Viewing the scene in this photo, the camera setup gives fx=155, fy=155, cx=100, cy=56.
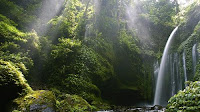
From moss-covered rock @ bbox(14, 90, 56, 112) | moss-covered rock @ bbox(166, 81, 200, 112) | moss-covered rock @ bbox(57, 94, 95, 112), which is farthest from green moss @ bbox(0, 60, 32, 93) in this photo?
moss-covered rock @ bbox(166, 81, 200, 112)

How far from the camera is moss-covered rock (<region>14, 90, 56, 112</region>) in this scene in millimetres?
4297

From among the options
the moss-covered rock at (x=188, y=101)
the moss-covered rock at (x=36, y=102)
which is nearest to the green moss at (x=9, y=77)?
the moss-covered rock at (x=36, y=102)

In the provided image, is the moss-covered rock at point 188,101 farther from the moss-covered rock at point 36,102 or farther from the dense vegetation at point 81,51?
the moss-covered rock at point 36,102

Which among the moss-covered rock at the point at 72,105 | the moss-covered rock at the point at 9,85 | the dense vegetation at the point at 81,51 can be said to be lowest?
the moss-covered rock at the point at 72,105

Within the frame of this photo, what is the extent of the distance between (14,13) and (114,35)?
23.6 ft

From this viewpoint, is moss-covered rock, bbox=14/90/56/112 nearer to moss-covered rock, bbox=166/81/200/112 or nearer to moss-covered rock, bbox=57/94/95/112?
moss-covered rock, bbox=57/94/95/112

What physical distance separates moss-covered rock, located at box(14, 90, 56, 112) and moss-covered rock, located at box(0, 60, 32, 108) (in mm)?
277

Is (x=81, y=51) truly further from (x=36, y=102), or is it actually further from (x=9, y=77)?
(x=36, y=102)

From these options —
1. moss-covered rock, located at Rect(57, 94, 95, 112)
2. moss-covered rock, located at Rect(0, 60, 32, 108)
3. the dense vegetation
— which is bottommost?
moss-covered rock, located at Rect(57, 94, 95, 112)

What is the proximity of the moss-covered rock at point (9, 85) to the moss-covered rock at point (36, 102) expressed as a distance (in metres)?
0.28

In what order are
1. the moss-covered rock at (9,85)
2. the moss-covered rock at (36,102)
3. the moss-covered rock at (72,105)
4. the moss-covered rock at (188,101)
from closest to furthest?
1. the moss-covered rock at (188,101)
2. the moss-covered rock at (36,102)
3. the moss-covered rock at (9,85)
4. the moss-covered rock at (72,105)

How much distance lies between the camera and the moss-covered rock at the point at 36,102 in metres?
4.30

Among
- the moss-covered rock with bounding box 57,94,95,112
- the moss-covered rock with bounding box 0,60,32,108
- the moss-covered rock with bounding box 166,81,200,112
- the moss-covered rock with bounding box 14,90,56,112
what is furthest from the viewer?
the moss-covered rock with bounding box 57,94,95,112

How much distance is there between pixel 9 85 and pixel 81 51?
524cm
